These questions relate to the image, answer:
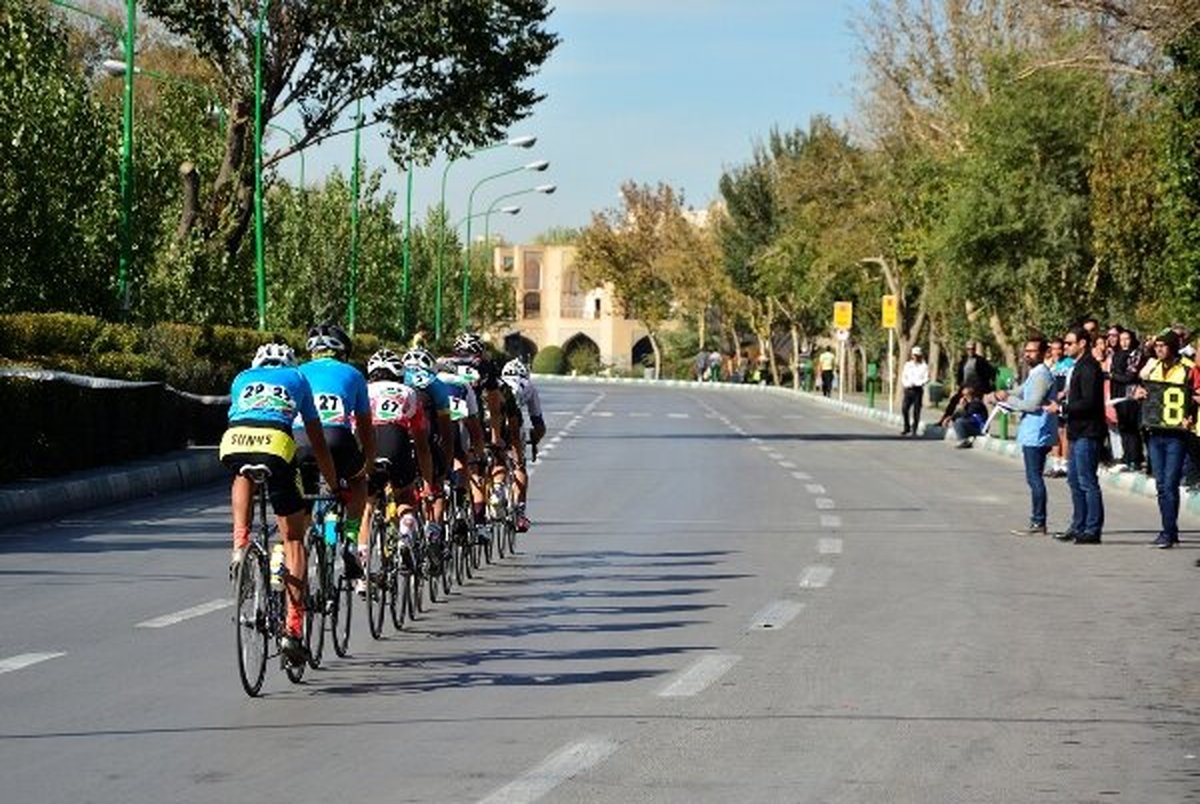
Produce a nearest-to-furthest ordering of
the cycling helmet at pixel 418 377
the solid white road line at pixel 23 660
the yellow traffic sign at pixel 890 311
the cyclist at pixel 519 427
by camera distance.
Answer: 1. the solid white road line at pixel 23 660
2. the cycling helmet at pixel 418 377
3. the cyclist at pixel 519 427
4. the yellow traffic sign at pixel 890 311

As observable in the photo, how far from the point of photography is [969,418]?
47.8 meters

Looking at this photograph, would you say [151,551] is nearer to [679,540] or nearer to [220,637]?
[679,540]

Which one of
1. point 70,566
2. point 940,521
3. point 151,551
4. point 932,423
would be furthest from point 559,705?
point 932,423

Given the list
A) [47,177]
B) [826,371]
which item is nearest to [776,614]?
[47,177]

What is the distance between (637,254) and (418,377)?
13091cm

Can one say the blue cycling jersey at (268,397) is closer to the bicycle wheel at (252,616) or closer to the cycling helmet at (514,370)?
the bicycle wheel at (252,616)

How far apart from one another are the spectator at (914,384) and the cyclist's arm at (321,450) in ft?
123

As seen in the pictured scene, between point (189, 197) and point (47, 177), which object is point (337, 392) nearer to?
point (47, 177)

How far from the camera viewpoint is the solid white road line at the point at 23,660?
41.3ft

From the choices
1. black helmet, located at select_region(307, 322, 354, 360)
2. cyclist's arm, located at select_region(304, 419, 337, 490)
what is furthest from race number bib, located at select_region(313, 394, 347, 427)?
cyclist's arm, located at select_region(304, 419, 337, 490)

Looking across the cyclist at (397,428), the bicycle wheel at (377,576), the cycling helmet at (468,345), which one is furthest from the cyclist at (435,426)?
the bicycle wheel at (377,576)

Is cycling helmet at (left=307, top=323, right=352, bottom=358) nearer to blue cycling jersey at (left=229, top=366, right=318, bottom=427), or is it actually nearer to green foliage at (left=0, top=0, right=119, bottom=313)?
blue cycling jersey at (left=229, top=366, right=318, bottom=427)

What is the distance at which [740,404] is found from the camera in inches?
3169

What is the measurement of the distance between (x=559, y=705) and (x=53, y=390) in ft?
52.6
